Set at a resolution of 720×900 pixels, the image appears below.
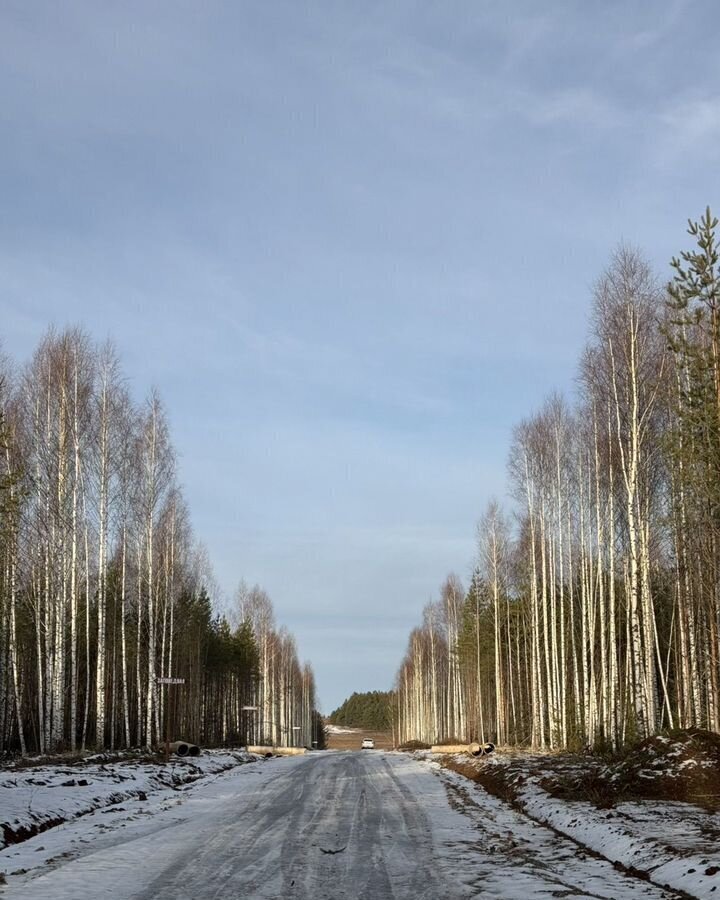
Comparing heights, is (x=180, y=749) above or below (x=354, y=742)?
above

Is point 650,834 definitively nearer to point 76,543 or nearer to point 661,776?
point 661,776

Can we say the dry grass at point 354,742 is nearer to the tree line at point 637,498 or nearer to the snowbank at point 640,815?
the tree line at point 637,498

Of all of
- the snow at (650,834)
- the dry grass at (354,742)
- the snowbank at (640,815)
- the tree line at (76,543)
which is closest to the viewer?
the snow at (650,834)

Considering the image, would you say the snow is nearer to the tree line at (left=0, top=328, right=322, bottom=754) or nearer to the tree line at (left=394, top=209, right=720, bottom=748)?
the tree line at (left=394, top=209, right=720, bottom=748)

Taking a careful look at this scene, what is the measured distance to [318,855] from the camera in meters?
9.41

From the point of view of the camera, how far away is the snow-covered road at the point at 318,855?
296 inches

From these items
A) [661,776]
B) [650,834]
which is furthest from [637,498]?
[650,834]

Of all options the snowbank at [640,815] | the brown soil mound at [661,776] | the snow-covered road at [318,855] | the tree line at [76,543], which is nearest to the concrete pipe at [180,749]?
the tree line at [76,543]

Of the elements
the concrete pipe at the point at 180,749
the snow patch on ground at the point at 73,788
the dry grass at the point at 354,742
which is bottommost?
the dry grass at the point at 354,742

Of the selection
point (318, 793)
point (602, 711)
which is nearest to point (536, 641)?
point (602, 711)

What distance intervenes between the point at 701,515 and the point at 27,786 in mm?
12811

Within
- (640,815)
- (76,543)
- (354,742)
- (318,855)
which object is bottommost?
(354,742)

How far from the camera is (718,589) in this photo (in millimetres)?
17922

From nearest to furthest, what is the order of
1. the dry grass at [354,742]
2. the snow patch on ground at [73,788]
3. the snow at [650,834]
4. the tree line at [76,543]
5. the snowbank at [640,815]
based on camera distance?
the snow at [650,834] → the snowbank at [640,815] → the snow patch on ground at [73,788] → the tree line at [76,543] → the dry grass at [354,742]
